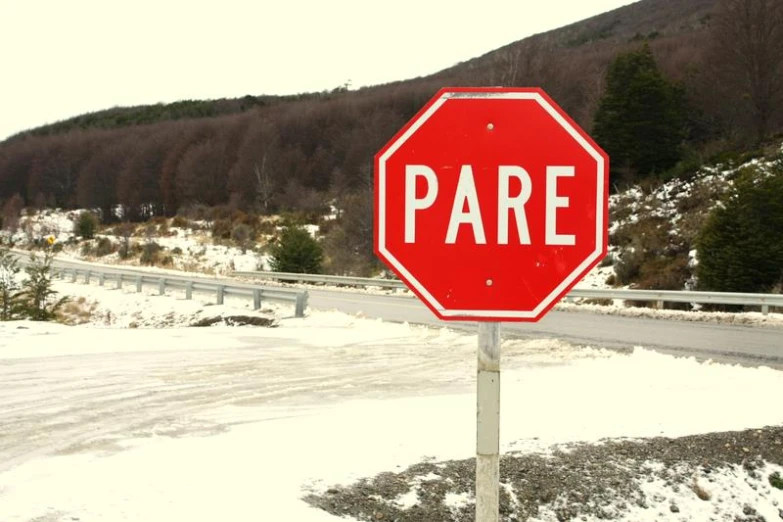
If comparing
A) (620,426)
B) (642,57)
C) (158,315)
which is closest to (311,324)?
(158,315)

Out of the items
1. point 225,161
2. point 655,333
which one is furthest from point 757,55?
point 225,161

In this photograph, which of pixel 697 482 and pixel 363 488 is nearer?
pixel 363 488

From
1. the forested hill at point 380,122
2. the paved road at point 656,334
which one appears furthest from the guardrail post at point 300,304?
the forested hill at point 380,122

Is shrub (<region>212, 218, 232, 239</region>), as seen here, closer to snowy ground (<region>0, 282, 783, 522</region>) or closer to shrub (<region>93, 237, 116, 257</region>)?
shrub (<region>93, 237, 116, 257</region>)

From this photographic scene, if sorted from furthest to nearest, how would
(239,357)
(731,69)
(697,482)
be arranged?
1. (731,69)
2. (239,357)
3. (697,482)

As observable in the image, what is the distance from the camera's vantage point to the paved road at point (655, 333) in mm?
9797

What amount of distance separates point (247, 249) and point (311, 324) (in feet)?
95.7

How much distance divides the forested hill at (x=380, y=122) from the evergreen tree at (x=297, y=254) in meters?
7.45

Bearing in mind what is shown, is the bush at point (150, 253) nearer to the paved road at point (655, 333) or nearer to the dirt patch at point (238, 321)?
the dirt patch at point (238, 321)

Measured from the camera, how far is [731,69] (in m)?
33.6

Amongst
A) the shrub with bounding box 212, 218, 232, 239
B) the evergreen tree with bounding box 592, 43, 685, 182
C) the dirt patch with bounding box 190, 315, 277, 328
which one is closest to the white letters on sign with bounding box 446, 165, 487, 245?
the dirt patch with bounding box 190, 315, 277, 328

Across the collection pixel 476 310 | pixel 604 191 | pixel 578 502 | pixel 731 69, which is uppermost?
pixel 731 69

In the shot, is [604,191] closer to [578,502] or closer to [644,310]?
[578,502]

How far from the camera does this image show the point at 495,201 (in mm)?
2109
